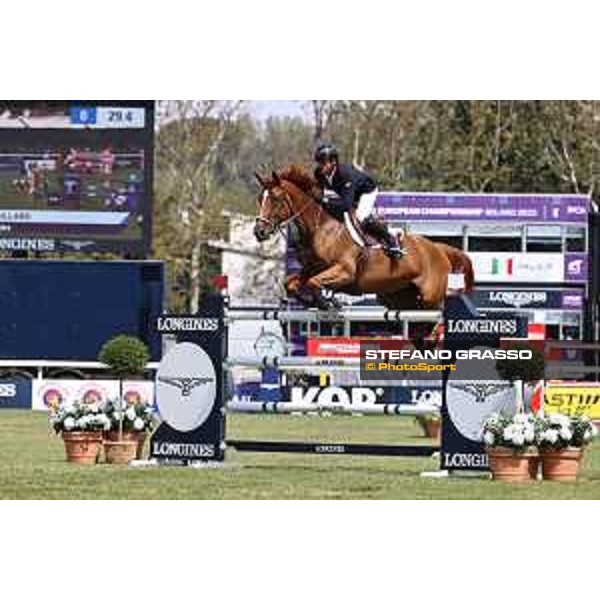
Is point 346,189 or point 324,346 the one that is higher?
point 346,189

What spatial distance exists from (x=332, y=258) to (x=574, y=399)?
13213 millimetres

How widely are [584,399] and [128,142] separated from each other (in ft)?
32.0

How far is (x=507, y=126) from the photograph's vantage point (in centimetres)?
4819

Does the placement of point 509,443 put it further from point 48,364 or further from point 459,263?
point 48,364

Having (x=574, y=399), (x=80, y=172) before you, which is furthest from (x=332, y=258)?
(x=80, y=172)

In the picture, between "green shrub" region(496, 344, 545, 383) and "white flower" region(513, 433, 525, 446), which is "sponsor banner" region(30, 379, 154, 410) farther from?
"white flower" region(513, 433, 525, 446)

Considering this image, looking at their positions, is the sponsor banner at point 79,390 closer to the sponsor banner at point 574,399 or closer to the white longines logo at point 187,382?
the sponsor banner at point 574,399

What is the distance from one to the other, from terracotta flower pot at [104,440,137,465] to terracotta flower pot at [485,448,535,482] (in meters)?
3.30

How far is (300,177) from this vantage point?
13789mm

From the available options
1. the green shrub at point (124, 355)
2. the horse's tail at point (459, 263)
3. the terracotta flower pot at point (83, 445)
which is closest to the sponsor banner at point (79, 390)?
the green shrub at point (124, 355)

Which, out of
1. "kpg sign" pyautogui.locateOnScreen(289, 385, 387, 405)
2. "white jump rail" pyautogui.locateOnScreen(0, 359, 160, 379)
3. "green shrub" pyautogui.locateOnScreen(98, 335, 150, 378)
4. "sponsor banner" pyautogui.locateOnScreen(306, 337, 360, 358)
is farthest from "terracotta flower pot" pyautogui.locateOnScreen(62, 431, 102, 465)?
"white jump rail" pyautogui.locateOnScreen(0, 359, 160, 379)

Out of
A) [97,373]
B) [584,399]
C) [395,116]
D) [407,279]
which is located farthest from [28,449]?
[395,116]

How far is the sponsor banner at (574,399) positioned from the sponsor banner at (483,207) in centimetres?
869

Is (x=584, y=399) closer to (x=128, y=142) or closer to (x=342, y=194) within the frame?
(x=128, y=142)
